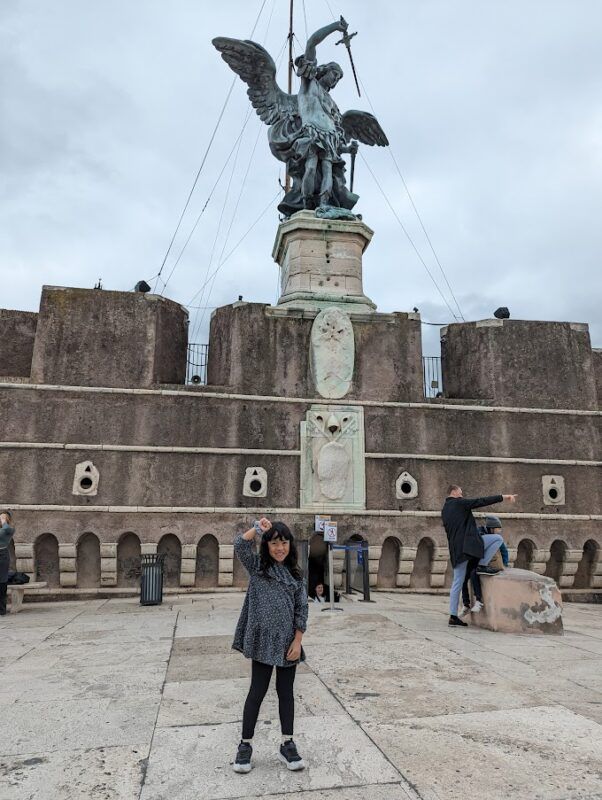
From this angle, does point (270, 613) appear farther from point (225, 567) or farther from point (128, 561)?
point (128, 561)

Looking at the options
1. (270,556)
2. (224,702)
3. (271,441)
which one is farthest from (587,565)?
(270,556)

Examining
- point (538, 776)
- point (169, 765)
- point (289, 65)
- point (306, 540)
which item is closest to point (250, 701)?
point (169, 765)

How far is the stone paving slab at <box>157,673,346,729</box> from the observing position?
449 cm

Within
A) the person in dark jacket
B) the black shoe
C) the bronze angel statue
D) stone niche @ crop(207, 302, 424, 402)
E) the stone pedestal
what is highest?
the bronze angel statue

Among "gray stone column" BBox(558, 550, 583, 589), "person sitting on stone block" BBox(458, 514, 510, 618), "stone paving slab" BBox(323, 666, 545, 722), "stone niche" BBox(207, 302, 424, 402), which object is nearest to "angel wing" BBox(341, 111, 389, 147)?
"stone niche" BBox(207, 302, 424, 402)

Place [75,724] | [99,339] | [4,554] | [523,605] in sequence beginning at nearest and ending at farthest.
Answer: [75,724], [523,605], [4,554], [99,339]

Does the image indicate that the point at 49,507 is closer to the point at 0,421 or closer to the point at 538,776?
the point at 0,421

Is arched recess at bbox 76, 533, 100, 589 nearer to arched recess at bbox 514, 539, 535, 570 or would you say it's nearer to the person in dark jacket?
the person in dark jacket

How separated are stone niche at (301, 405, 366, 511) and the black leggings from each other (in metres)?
9.36

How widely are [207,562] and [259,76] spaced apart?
13.7 metres

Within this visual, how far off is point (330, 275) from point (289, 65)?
16.9 meters

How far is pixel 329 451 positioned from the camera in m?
13.4

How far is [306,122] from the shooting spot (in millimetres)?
16359

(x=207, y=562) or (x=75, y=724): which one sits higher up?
(x=207, y=562)
